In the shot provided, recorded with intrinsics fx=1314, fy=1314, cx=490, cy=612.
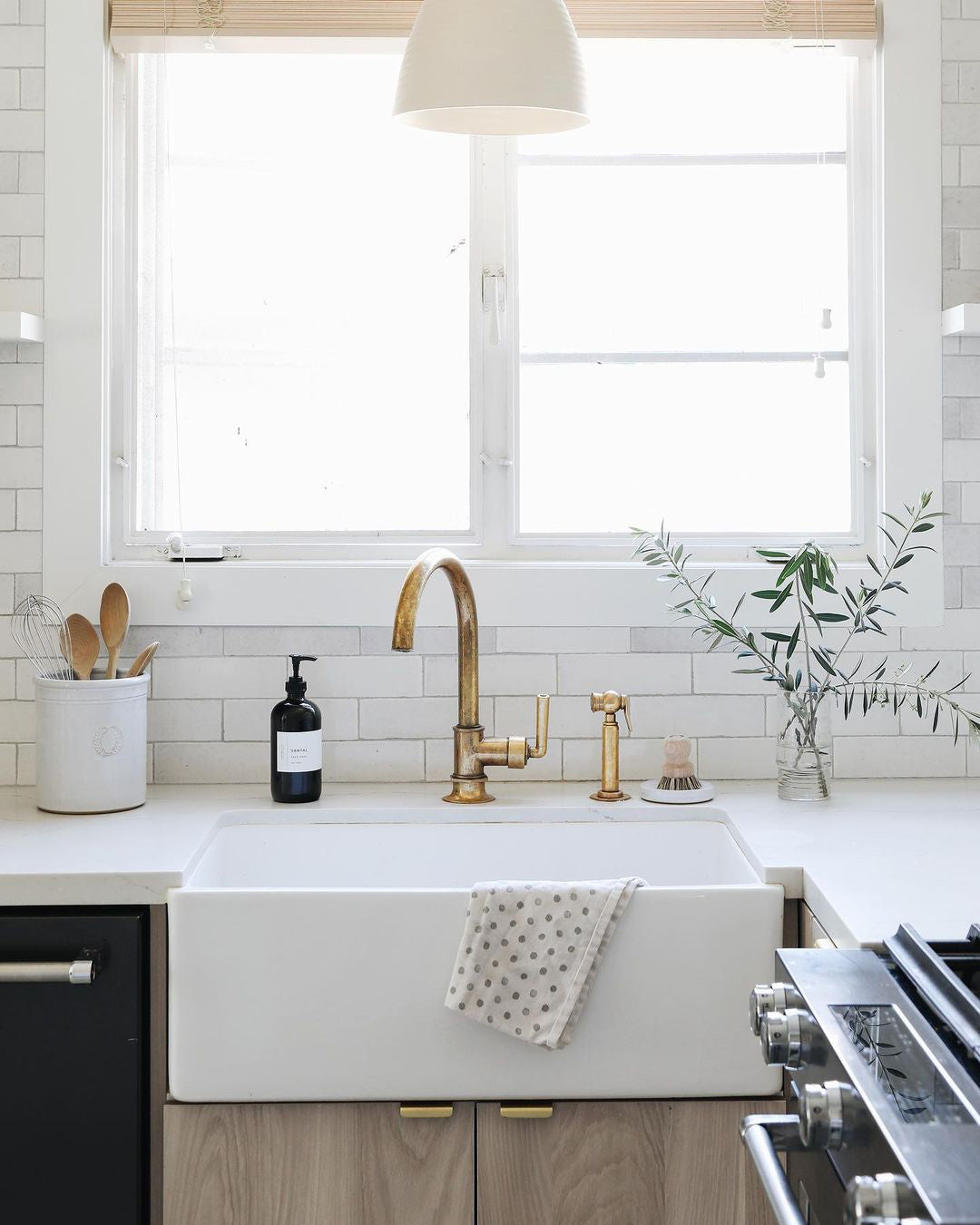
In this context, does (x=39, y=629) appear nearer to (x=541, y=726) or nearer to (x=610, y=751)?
(x=541, y=726)

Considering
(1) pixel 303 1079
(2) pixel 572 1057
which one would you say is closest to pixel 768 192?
(2) pixel 572 1057

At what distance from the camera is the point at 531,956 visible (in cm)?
181

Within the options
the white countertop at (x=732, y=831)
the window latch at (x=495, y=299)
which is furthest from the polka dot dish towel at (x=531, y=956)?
the window latch at (x=495, y=299)

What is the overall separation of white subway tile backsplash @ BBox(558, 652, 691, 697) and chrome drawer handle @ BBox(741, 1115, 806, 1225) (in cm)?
129

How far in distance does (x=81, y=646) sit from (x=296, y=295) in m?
0.80

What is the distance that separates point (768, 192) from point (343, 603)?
1169 mm

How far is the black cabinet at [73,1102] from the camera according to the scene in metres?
1.82

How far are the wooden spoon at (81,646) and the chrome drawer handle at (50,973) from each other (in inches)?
25.6

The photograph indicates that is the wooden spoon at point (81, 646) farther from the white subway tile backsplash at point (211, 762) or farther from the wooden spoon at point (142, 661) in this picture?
the white subway tile backsplash at point (211, 762)

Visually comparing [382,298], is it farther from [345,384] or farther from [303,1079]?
[303,1079]

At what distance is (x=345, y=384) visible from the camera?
8.50 feet

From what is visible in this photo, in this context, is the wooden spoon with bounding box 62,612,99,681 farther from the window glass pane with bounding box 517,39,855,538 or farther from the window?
the window glass pane with bounding box 517,39,855,538

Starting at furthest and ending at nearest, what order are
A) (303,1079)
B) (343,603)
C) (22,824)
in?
1. (343,603)
2. (22,824)
3. (303,1079)

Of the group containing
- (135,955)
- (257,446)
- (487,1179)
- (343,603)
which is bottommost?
(487,1179)
